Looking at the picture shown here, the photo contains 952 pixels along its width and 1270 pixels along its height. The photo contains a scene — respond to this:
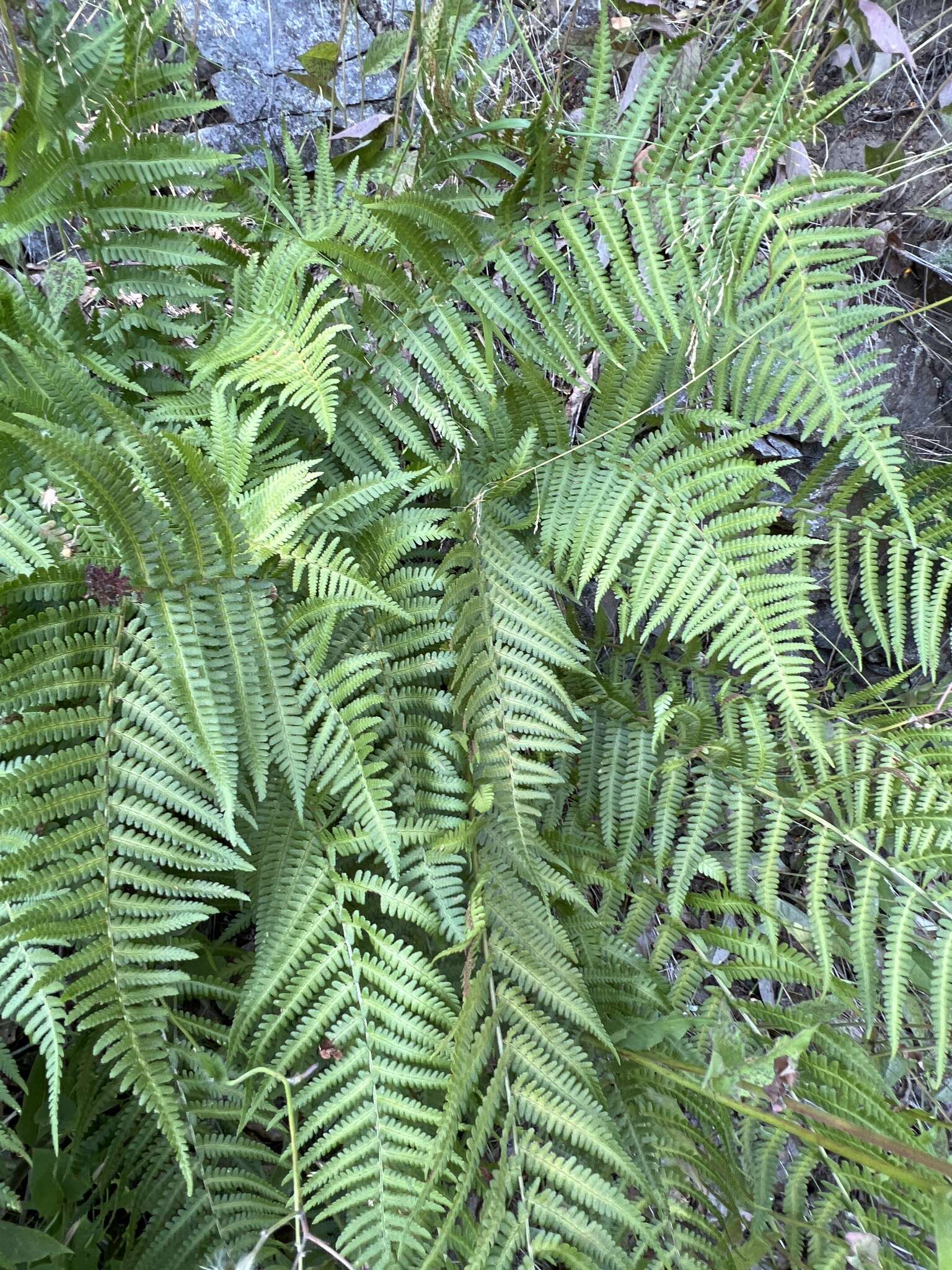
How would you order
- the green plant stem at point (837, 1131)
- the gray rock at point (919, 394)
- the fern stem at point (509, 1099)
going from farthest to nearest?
1. the gray rock at point (919, 394)
2. the fern stem at point (509, 1099)
3. the green plant stem at point (837, 1131)

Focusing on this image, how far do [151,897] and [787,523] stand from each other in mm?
2721

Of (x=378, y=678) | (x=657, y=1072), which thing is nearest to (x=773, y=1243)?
(x=657, y=1072)

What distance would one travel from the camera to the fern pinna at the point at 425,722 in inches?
64.2

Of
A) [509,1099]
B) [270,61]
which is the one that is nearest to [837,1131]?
[509,1099]

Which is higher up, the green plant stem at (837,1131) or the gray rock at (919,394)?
the gray rock at (919,394)

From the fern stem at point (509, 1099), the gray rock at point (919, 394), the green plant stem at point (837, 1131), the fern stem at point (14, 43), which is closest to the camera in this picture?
the green plant stem at point (837, 1131)

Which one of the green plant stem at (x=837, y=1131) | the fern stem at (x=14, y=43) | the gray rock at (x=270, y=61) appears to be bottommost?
the green plant stem at (x=837, y=1131)

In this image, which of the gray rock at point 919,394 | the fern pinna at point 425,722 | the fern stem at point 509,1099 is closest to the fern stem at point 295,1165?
the fern pinna at point 425,722

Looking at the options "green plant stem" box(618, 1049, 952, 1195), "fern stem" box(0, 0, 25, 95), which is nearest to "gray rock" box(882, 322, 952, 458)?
"green plant stem" box(618, 1049, 952, 1195)

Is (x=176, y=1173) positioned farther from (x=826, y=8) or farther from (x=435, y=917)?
(x=826, y=8)

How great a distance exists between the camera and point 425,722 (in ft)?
6.63

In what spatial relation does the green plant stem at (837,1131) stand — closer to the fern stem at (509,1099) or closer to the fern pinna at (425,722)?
the fern pinna at (425,722)

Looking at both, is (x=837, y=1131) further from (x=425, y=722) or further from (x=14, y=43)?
(x=14, y=43)

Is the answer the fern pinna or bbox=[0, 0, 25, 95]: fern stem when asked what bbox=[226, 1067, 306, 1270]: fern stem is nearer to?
the fern pinna
